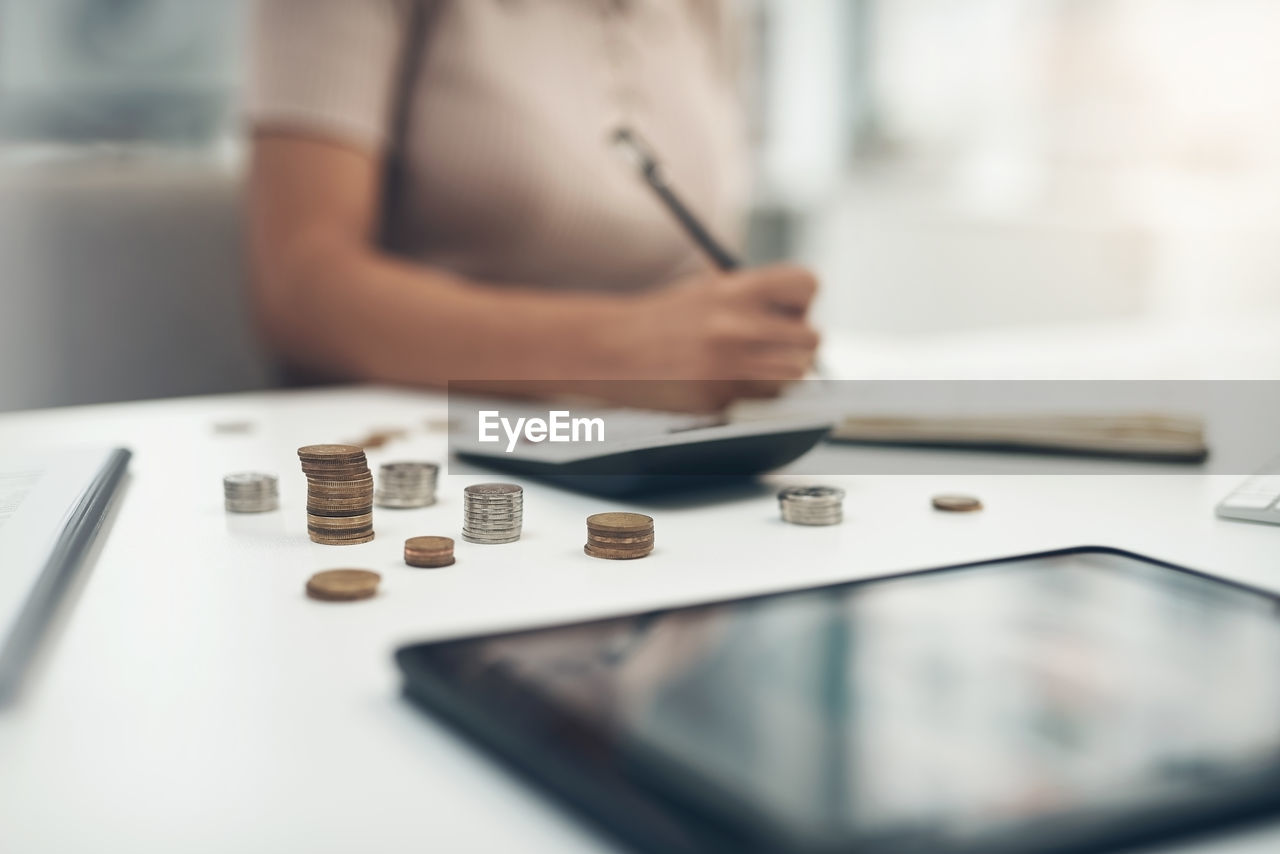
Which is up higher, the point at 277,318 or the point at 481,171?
the point at 481,171

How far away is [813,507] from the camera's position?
48 cm

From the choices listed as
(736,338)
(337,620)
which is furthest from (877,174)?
(337,620)

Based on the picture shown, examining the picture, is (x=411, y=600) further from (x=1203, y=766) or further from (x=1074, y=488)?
(x=1074, y=488)

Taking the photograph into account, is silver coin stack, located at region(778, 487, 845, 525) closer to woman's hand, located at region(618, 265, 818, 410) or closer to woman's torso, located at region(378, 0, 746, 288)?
woman's hand, located at region(618, 265, 818, 410)

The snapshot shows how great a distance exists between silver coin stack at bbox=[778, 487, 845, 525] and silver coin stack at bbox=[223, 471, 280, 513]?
0.74 ft

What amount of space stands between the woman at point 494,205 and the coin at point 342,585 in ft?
1.35

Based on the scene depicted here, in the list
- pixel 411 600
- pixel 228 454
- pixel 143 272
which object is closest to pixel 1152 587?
pixel 411 600

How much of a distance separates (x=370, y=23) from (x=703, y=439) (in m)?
0.74

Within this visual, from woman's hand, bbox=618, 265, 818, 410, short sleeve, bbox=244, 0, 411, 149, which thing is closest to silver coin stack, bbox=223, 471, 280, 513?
woman's hand, bbox=618, 265, 818, 410

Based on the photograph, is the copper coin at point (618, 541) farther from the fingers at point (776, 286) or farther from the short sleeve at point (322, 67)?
the short sleeve at point (322, 67)

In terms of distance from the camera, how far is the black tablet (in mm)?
197

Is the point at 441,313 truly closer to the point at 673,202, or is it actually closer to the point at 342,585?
the point at 673,202

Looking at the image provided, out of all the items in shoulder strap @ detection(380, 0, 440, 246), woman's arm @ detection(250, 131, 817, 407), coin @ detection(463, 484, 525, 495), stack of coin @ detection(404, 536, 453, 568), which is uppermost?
shoulder strap @ detection(380, 0, 440, 246)

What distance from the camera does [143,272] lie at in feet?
4.18
